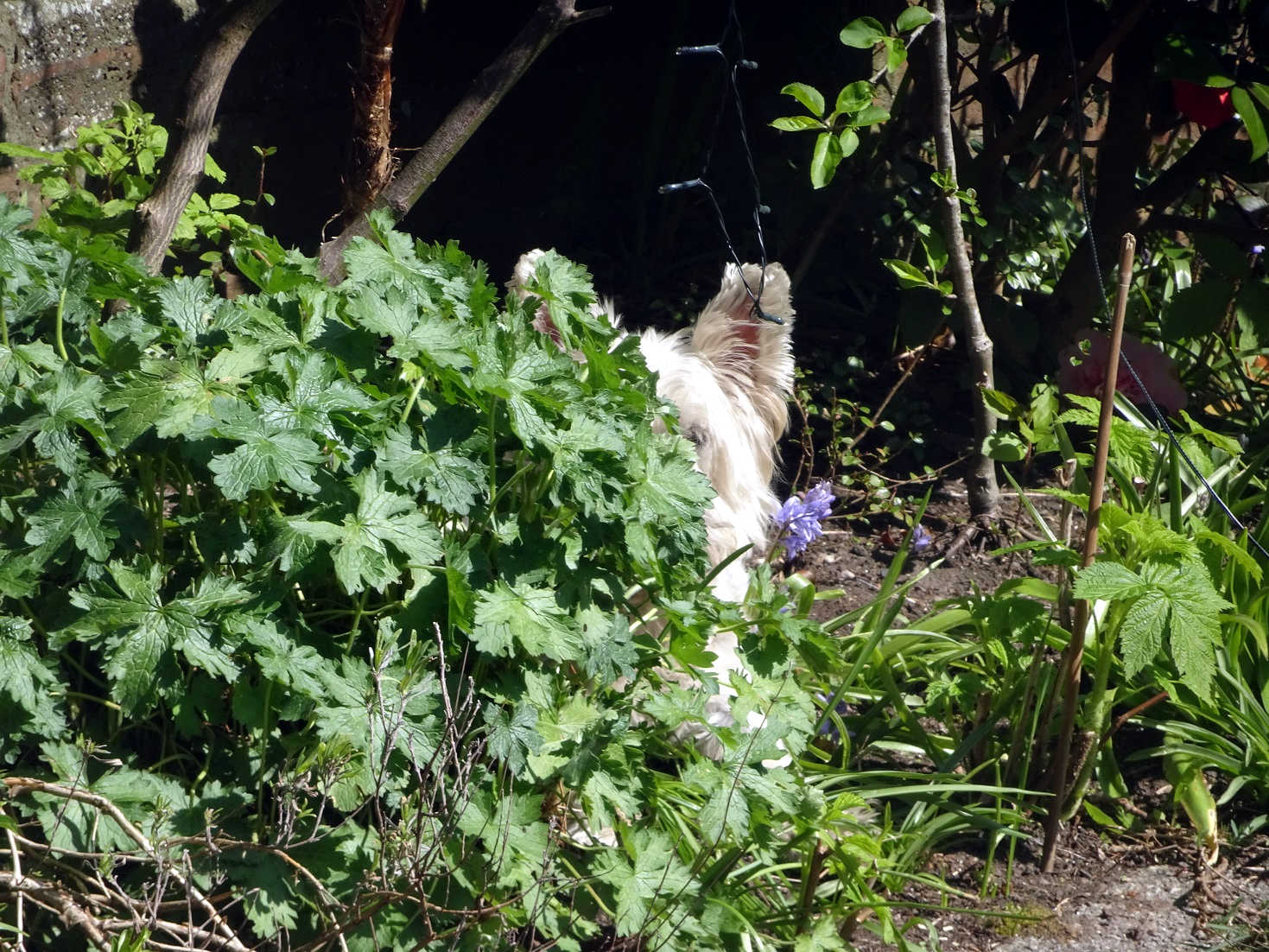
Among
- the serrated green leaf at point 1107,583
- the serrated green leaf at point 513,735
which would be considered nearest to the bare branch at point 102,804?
the serrated green leaf at point 513,735

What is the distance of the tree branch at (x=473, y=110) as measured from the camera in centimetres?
291

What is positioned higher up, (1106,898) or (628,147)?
(628,147)

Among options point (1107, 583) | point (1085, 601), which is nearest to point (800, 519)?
point (1085, 601)

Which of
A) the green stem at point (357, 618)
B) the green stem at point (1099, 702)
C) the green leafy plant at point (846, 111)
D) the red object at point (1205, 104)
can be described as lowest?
the green stem at point (1099, 702)

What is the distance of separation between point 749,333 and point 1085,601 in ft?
3.60

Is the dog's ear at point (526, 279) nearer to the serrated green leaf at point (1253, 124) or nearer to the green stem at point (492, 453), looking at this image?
the green stem at point (492, 453)

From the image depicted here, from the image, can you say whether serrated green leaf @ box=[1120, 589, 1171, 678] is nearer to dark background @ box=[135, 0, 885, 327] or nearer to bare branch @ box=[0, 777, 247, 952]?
bare branch @ box=[0, 777, 247, 952]

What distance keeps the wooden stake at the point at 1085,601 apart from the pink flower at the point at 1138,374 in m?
1.76

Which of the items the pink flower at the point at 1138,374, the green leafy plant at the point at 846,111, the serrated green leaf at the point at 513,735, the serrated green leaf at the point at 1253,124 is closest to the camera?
the serrated green leaf at the point at 513,735

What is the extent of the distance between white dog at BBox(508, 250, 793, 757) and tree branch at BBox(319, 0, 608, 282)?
0.49 meters

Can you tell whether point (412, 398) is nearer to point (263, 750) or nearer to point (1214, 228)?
point (263, 750)

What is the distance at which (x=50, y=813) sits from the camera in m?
1.72

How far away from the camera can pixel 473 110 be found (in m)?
3.01

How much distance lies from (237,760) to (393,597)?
34 cm
